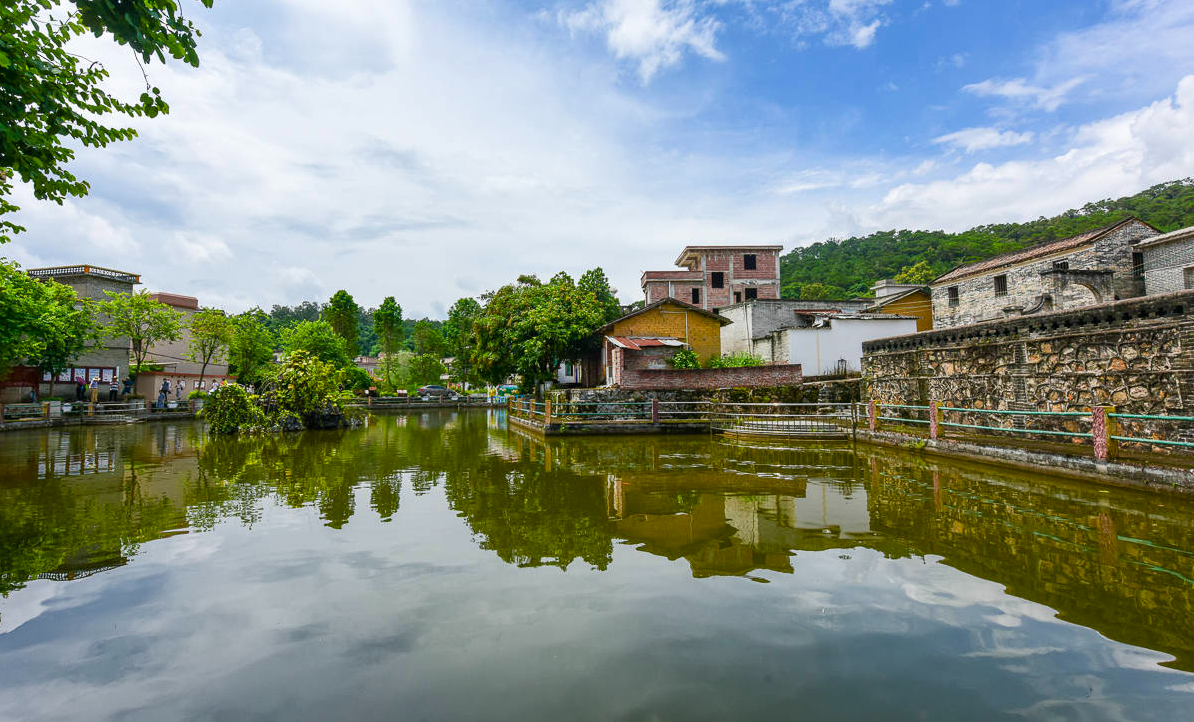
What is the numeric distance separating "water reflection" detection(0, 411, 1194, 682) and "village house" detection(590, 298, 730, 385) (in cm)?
1094

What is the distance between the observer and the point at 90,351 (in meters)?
31.9

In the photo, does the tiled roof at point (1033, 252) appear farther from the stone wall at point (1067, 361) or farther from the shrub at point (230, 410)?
the shrub at point (230, 410)

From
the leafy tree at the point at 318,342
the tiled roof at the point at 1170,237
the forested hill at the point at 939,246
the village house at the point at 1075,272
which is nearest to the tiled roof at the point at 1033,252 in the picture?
the village house at the point at 1075,272

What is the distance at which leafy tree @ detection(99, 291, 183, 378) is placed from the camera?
3056 cm

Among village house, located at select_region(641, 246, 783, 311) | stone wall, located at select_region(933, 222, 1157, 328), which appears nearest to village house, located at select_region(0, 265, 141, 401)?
village house, located at select_region(641, 246, 783, 311)

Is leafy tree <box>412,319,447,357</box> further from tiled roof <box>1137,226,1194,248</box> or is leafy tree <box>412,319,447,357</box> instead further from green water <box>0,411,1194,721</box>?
tiled roof <box>1137,226,1194,248</box>

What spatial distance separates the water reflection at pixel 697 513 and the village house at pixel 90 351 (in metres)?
23.4

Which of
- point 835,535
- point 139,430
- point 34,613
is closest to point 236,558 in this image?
point 34,613

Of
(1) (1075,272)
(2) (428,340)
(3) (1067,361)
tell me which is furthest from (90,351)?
(1) (1075,272)

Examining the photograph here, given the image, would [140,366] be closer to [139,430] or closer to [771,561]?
[139,430]

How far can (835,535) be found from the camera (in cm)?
618

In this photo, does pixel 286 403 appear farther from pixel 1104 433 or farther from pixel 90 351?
pixel 1104 433

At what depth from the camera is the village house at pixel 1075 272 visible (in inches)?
920

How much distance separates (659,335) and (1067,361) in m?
16.4
